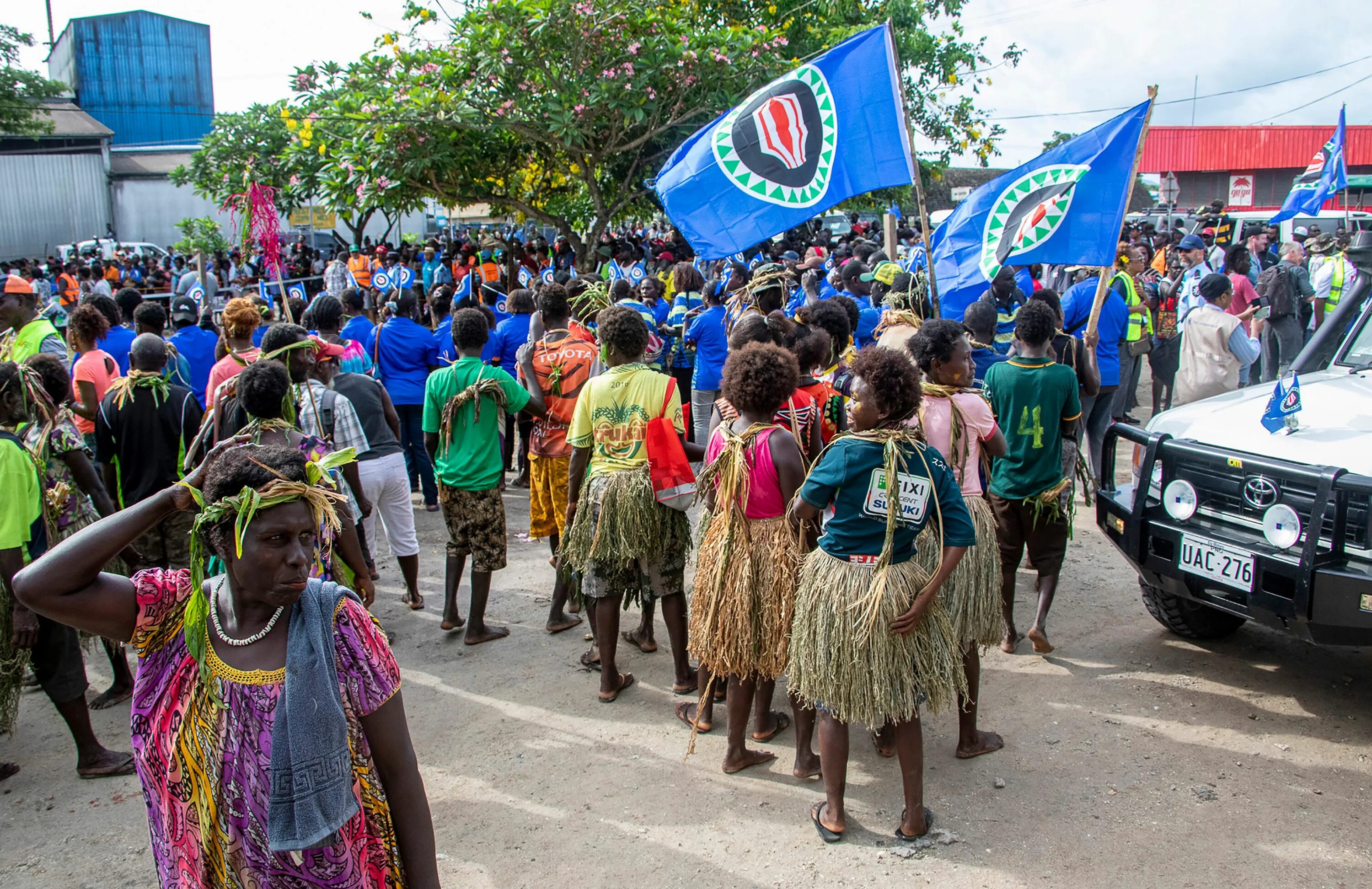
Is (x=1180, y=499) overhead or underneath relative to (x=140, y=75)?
underneath

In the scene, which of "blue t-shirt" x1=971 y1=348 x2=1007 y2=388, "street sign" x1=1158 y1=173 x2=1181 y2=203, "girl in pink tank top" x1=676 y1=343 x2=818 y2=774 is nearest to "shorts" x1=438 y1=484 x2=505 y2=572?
"girl in pink tank top" x1=676 y1=343 x2=818 y2=774

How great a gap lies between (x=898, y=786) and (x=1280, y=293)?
366 inches

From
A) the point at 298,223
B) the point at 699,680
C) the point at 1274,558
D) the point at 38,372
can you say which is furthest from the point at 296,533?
the point at 298,223

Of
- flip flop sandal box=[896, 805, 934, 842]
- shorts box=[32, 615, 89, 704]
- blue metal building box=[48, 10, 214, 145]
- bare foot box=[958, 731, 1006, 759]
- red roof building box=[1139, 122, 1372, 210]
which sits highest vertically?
blue metal building box=[48, 10, 214, 145]

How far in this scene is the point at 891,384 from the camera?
3564 mm

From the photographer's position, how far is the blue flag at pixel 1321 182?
12656 mm

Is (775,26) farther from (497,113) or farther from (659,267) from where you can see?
(497,113)

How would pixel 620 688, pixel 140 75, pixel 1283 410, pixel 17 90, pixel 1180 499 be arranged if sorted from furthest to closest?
1. pixel 140 75
2. pixel 17 90
3. pixel 620 688
4. pixel 1180 499
5. pixel 1283 410

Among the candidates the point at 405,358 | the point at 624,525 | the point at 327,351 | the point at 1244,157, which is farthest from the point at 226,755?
the point at 1244,157

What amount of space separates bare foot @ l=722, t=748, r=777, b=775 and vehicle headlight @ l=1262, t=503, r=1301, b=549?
7.72 feet

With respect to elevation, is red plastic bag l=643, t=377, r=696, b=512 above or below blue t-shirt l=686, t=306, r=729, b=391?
below

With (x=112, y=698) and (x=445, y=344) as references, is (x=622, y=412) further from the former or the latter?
(x=445, y=344)

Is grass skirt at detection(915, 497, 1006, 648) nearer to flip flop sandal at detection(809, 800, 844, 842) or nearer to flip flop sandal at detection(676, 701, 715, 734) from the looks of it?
flip flop sandal at detection(809, 800, 844, 842)

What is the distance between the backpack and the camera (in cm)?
1084
